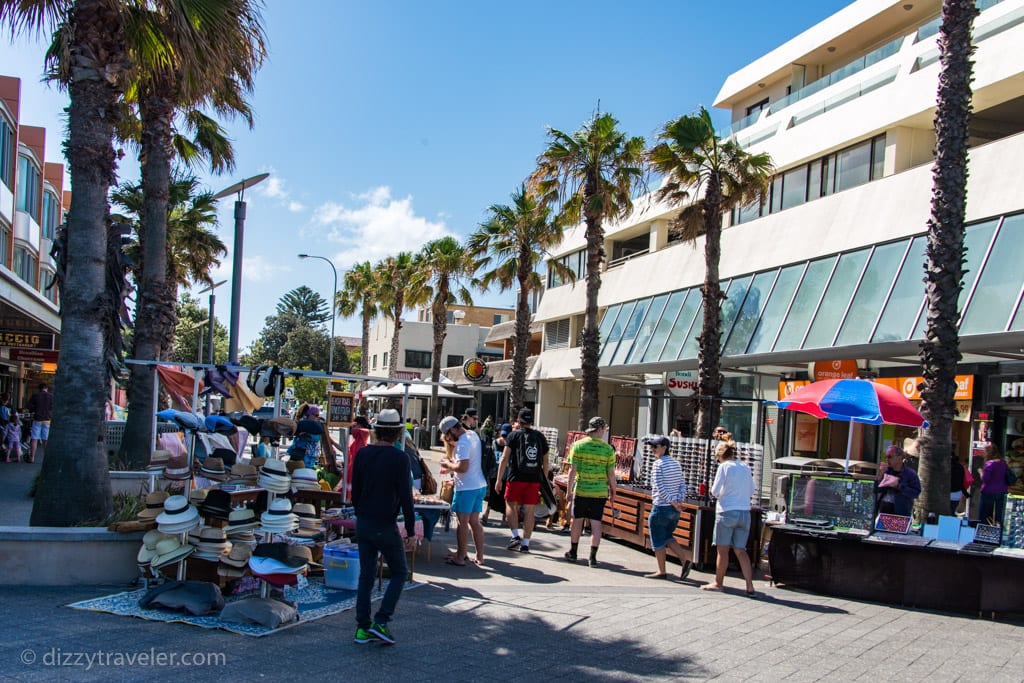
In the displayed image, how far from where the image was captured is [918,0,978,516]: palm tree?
36.6 feet

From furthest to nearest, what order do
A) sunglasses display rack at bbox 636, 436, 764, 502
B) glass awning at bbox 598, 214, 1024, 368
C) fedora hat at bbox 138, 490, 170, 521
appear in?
1. glass awning at bbox 598, 214, 1024, 368
2. sunglasses display rack at bbox 636, 436, 764, 502
3. fedora hat at bbox 138, 490, 170, 521

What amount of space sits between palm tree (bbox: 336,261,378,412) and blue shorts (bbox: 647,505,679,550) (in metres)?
40.3

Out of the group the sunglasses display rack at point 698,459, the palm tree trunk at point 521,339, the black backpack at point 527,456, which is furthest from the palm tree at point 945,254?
the palm tree trunk at point 521,339

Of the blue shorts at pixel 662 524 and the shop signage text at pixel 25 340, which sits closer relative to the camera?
the blue shorts at pixel 662 524

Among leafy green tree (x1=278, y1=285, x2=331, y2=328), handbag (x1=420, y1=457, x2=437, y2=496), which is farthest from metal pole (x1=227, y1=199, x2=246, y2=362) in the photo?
leafy green tree (x1=278, y1=285, x2=331, y2=328)

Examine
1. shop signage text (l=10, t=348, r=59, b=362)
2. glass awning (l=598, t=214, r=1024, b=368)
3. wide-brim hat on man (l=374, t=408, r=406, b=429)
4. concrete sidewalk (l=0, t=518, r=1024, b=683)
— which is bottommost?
concrete sidewalk (l=0, t=518, r=1024, b=683)

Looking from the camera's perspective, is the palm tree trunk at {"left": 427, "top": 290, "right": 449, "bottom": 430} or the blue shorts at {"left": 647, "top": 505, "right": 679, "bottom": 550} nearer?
the blue shorts at {"left": 647, "top": 505, "right": 679, "bottom": 550}

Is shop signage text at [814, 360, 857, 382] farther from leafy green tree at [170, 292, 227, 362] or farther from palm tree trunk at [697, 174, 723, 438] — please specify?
leafy green tree at [170, 292, 227, 362]

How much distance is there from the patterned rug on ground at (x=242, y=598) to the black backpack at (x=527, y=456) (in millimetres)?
3673

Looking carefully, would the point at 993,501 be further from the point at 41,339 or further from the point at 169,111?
the point at 41,339

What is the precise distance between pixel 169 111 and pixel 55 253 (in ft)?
16.3

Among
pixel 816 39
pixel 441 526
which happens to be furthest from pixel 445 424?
pixel 816 39

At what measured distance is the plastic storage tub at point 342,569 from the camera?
7.99 meters

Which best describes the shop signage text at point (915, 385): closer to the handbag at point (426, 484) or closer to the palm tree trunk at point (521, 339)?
the handbag at point (426, 484)
